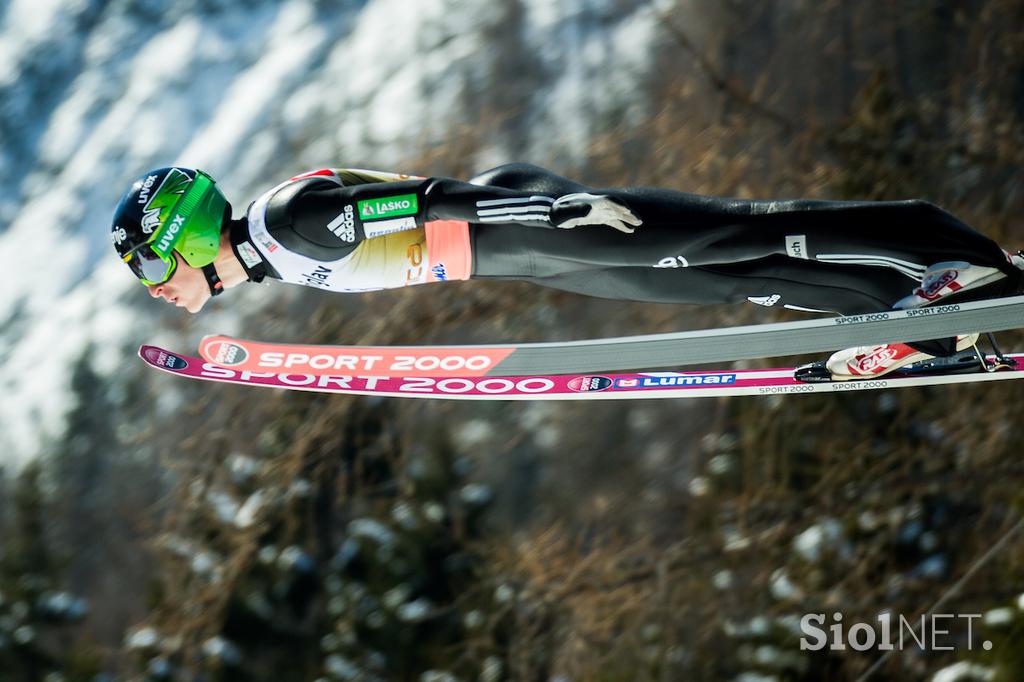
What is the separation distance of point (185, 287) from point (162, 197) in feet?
0.88

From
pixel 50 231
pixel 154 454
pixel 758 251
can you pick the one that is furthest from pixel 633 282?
pixel 50 231

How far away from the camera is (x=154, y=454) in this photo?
7.80 metres

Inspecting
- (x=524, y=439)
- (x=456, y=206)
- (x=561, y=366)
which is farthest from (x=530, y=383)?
(x=524, y=439)

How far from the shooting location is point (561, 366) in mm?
3236

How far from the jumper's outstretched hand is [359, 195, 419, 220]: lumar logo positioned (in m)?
0.39

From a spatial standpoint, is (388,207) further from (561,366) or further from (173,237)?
(561,366)

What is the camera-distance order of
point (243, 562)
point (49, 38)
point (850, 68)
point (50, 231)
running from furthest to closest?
point (49, 38) → point (50, 231) → point (243, 562) → point (850, 68)

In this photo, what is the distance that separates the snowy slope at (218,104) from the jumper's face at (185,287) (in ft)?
14.2

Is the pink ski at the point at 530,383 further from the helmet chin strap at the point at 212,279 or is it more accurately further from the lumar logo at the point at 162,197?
the lumar logo at the point at 162,197

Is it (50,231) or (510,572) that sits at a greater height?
(50,231)

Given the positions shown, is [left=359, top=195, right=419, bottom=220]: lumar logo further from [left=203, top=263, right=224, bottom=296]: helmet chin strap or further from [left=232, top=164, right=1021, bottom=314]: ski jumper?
[left=203, top=263, right=224, bottom=296]: helmet chin strap

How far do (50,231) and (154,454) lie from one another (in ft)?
9.28

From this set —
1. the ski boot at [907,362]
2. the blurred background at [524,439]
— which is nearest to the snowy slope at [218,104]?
the blurred background at [524,439]

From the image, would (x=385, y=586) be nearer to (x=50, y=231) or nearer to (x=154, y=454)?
(x=154, y=454)
